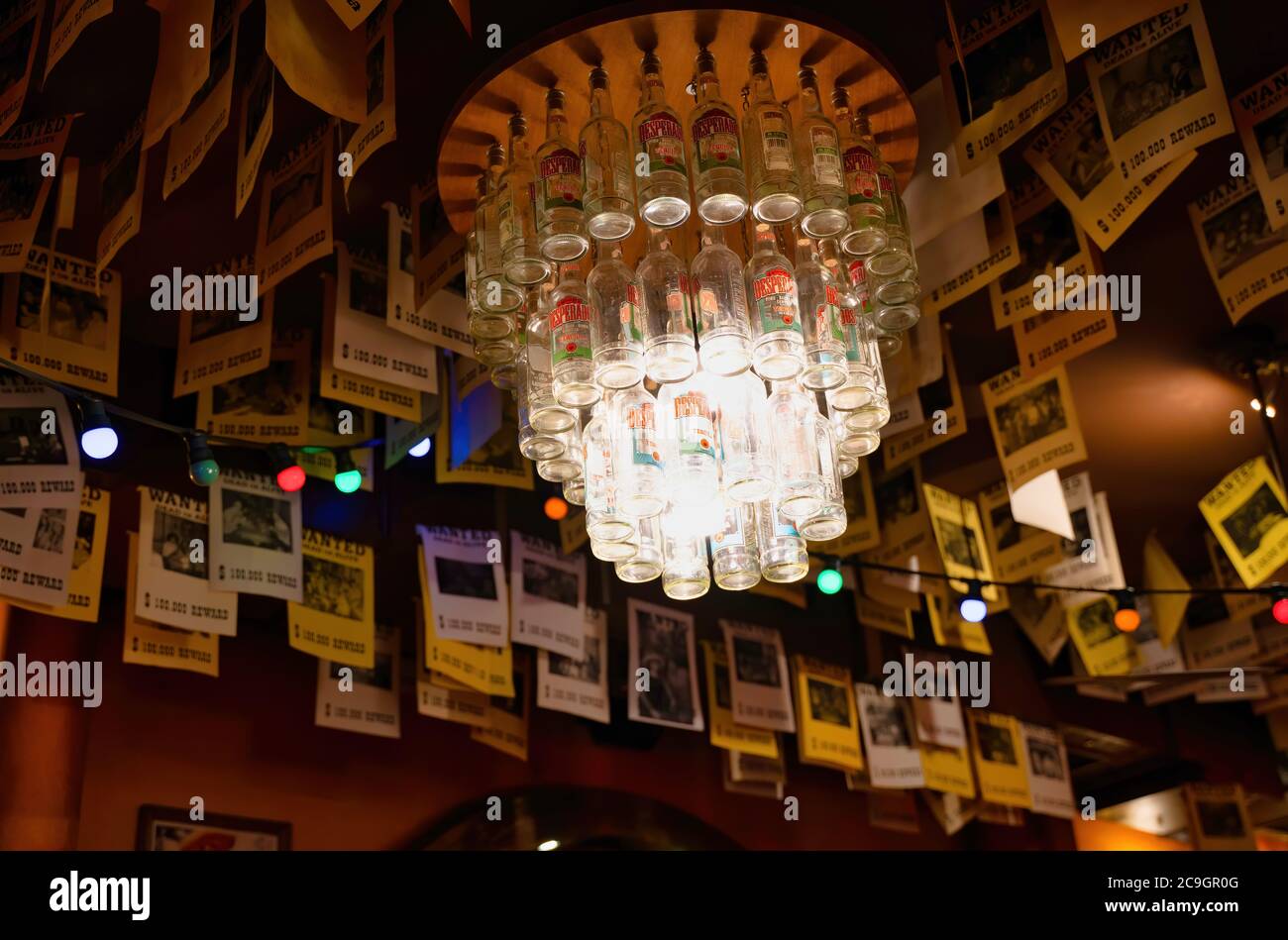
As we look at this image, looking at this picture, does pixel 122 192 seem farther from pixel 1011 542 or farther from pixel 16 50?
pixel 1011 542

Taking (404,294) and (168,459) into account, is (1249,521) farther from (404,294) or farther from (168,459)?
(168,459)

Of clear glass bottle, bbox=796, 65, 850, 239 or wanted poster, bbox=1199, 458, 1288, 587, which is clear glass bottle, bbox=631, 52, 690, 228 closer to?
clear glass bottle, bbox=796, 65, 850, 239

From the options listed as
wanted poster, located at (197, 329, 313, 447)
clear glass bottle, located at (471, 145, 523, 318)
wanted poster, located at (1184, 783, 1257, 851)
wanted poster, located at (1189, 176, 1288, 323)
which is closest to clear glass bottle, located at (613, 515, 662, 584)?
clear glass bottle, located at (471, 145, 523, 318)

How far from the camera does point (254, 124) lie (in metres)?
2.62

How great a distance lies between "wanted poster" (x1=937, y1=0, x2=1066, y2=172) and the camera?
8.61 feet

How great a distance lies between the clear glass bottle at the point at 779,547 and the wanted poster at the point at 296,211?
1.10 m

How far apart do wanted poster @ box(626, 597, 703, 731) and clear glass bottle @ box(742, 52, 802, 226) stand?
7.22 feet

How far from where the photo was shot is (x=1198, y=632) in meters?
5.70

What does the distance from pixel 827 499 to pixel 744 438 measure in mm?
222

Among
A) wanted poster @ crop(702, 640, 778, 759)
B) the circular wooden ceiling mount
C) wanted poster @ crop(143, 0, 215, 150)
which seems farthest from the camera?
wanted poster @ crop(702, 640, 778, 759)

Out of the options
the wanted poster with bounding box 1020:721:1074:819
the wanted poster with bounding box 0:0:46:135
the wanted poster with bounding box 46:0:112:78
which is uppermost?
the wanted poster with bounding box 0:0:46:135

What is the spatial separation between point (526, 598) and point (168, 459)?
1.16m

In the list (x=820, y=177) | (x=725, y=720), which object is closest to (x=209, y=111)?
(x=820, y=177)
